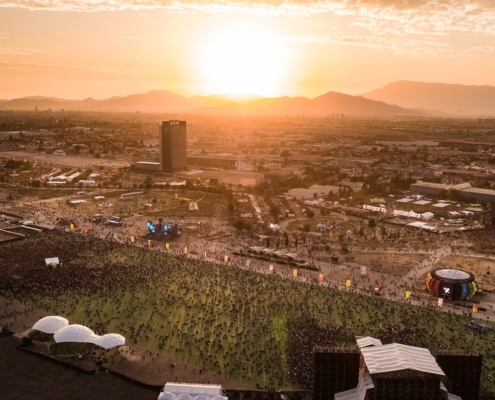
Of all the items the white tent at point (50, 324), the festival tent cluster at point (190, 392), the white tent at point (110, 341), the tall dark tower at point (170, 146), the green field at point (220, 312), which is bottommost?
the green field at point (220, 312)

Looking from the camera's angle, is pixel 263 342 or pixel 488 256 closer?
pixel 263 342

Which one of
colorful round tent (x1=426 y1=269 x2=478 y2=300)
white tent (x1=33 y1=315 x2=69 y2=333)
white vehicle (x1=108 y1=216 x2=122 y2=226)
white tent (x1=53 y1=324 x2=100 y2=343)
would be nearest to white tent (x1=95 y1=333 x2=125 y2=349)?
white tent (x1=53 y1=324 x2=100 y2=343)

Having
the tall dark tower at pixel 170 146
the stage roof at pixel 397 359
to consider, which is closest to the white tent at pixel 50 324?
the stage roof at pixel 397 359

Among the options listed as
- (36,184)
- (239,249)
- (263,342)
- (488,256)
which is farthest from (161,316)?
(36,184)

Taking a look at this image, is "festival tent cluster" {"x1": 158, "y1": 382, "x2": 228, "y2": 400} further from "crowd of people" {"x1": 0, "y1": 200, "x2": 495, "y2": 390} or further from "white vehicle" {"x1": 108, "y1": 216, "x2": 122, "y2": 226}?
"white vehicle" {"x1": 108, "y1": 216, "x2": 122, "y2": 226}

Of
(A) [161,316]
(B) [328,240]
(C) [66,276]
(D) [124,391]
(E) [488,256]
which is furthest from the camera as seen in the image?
(B) [328,240]

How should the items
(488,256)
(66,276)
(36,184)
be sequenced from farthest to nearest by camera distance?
(36,184), (488,256), (66,276)

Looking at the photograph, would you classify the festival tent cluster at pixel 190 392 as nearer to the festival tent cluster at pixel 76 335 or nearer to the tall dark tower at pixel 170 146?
the festival tent cluster at pixel 76 335

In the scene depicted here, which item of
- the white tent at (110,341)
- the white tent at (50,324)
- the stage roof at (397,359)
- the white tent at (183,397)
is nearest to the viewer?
the stage roof at (397,359)

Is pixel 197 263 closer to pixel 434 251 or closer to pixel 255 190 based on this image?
pixel 434 251
